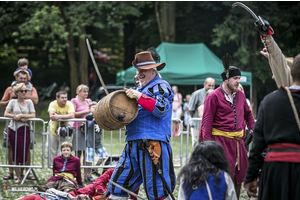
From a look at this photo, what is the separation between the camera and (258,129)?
11.3 ft

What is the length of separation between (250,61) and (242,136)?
1611 cm

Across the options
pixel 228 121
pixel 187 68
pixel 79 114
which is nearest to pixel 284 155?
pixel 228 121

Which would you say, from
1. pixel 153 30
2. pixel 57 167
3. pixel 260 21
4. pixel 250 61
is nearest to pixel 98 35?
pixel 153 30

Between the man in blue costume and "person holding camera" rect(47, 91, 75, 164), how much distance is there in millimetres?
3571

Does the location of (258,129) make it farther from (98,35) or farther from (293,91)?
(98,35)

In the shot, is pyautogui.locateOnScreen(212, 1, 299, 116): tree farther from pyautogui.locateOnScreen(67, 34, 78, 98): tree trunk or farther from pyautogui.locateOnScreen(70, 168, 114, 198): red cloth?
pyautogui.locateOnScreen(70, 168, 114, 198): red cloth

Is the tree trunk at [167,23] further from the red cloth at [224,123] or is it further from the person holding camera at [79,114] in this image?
the red cloth at [224,123]

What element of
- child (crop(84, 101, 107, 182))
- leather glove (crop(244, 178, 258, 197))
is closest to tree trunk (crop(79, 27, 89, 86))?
child (crop(84, 101, 107, 182))

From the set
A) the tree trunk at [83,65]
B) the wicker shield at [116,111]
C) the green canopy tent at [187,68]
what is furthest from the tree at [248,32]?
the wicker shield at [116,111]

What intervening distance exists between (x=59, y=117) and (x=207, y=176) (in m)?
5.00

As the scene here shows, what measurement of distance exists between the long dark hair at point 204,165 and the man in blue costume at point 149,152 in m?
1.03

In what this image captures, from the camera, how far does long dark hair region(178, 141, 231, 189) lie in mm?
3527

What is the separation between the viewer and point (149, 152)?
4.63 m

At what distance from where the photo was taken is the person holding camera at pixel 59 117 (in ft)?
26.7
